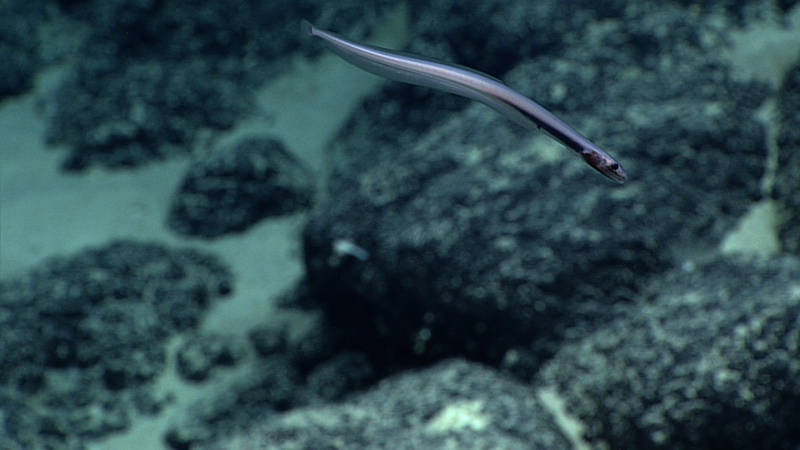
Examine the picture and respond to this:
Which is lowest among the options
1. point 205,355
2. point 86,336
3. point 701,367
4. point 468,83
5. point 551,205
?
point 701,367

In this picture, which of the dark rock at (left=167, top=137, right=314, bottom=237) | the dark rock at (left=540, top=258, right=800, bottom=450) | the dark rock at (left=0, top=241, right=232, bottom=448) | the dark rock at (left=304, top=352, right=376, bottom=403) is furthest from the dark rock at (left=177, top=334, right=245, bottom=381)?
the dark rock at (left=540, top=258, right=800, bottom=450)

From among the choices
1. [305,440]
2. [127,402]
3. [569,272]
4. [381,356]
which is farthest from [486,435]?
[127,402]

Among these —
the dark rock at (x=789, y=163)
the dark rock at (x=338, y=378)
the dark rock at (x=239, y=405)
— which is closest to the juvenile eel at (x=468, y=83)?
the dark rock at (x=789, y=163)

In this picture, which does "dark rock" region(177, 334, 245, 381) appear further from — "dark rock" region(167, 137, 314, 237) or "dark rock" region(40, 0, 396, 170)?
"dark rock" region(40, 0, 396, 170)

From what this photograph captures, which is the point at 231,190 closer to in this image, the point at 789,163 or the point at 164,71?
the point at 164,71

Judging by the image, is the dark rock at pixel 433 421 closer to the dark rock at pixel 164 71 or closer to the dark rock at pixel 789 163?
the dark rock at pixel 789 163

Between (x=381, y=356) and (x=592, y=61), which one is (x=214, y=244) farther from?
(x=592, y=61)

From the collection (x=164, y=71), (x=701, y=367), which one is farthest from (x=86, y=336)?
(x=701, y=367)
